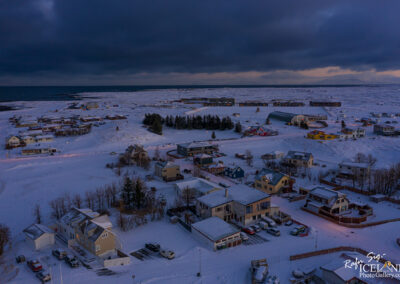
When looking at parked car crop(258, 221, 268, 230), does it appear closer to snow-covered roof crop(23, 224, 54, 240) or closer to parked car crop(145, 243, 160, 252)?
parked car crop(145, 243, 160, 252)

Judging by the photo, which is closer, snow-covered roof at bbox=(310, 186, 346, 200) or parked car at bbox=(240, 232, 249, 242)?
parked car at bbox=(240, 232, 249, 242)

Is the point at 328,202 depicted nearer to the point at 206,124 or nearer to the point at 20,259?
the point at 20,259

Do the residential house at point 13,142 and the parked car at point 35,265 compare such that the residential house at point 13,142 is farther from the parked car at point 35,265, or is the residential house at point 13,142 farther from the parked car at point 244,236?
the parked car at point 244,236

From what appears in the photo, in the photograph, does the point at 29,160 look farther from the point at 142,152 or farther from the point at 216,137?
the point at 216,137

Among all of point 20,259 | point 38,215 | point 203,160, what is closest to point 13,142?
point 38,215

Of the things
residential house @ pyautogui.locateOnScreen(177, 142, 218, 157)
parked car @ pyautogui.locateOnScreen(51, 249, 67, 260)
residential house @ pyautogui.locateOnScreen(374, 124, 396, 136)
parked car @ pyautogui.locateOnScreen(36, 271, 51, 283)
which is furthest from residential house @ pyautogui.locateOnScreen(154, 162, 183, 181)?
residential house @ pyautogui.locateOnScreen(374, 124, 396, 136)
